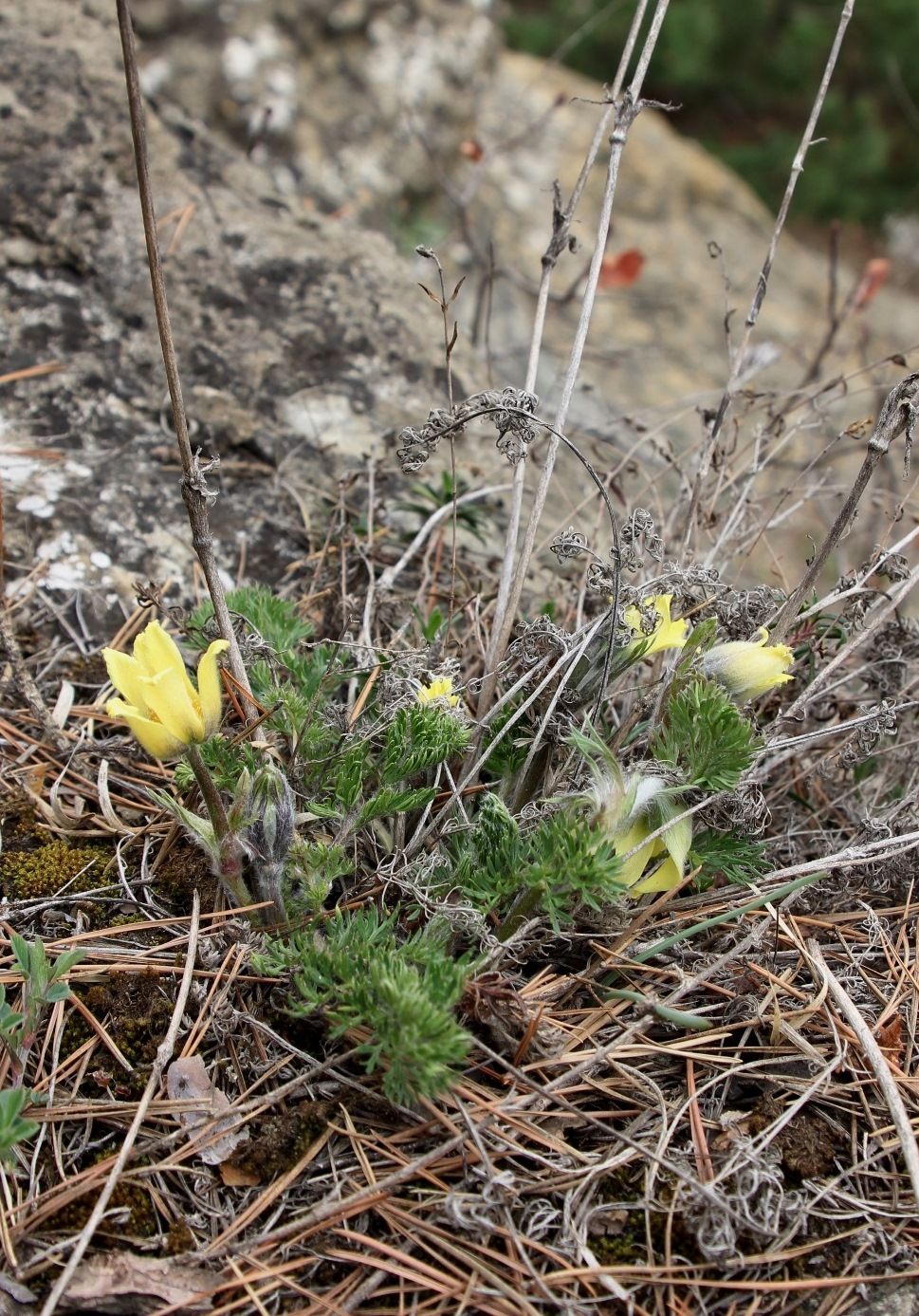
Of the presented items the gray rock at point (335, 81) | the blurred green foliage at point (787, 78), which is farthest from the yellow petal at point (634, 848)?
the blurred green foliage at point (787, 78)

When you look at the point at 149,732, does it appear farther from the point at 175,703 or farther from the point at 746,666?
the point at 746,666

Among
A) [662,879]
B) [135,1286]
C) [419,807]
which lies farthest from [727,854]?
[135,1286]

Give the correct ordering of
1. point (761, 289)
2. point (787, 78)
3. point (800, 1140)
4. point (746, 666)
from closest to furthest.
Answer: point (800, 1140), point (746, 666), point (761, 289), point (787, 78)

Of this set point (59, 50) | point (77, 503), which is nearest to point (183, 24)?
point (59, 50)

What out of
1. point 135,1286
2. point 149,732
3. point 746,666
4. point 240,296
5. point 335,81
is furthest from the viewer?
point 335,81

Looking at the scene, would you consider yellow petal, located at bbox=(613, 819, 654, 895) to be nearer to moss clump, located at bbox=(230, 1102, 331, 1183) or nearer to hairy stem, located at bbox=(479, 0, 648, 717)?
hairy stem, located at bbox=(479, 0, 648, 717)

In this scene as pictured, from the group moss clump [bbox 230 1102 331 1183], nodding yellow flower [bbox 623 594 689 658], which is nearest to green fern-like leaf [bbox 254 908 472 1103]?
moss clump [bbox 230 1102 331 1183]

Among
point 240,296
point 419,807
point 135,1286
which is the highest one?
point 240,296

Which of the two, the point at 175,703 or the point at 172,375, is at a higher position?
the point at 172,375
